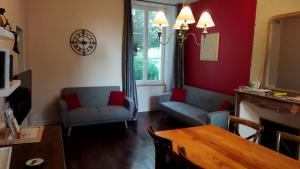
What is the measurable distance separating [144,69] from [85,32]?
1.70 metres

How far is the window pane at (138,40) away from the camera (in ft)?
17.1

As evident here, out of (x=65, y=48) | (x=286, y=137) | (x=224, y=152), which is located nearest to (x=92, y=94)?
(x=65, y=48)

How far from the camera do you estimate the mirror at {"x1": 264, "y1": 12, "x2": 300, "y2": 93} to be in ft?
9.20

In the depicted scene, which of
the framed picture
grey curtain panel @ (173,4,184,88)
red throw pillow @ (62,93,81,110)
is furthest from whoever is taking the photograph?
grey curtain panel @ (173,4,184,88)

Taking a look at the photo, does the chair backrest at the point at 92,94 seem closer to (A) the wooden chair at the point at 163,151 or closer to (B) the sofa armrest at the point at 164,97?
(B) the sofa armrest at the point at 164,97

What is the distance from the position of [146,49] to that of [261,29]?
275 cm

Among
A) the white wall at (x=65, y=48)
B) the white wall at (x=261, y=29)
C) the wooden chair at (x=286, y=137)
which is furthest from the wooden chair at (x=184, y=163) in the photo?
the white wall at (x=65, y=48)

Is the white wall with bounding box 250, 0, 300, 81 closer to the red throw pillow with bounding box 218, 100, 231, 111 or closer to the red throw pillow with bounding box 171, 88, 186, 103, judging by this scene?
the red throw pillow with bounding box 218, 100, 231, 111

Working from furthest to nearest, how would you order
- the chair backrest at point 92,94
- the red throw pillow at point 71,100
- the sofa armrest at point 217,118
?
the chair backrest at point 92,94
the red throw pillow at point 71,100
the sofa armrest at point 217,118

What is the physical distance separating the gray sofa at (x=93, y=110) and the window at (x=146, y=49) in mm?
919

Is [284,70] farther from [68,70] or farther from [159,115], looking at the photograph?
[68,70]

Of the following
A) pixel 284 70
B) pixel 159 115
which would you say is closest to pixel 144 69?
pixel 159 115

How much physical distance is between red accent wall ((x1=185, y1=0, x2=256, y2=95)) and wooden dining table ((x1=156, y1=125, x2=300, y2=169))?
2.11 m

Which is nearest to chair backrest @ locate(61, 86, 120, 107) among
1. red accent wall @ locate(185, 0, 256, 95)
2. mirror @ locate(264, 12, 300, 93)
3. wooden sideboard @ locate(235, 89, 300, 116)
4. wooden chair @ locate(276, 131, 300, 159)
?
red accent wall @ locate(185, 0, 256, 95)
